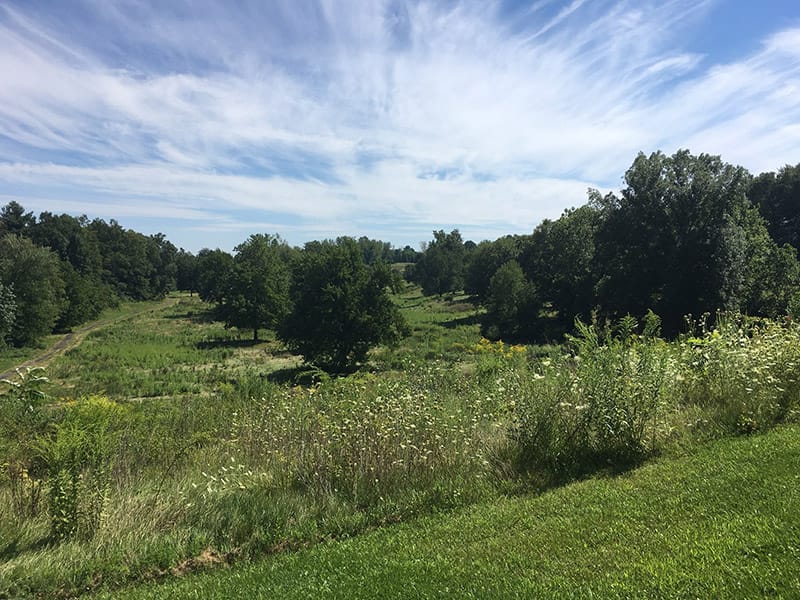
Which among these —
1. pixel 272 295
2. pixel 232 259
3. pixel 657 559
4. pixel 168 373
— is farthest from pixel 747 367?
pixel 232 259

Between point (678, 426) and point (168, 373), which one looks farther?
point (168, 373)

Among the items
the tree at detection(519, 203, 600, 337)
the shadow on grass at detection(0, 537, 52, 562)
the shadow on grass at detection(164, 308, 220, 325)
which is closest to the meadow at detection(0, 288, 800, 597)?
the shadow on grass at detection(0, 537, 52, 562)

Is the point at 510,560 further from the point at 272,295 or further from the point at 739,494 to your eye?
the point at 272,295

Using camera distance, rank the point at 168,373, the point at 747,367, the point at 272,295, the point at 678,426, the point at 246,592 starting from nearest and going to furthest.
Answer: the point at 246,592, the point at 678,426, the point at 747,367, the point at 168,373, the point at 272,295

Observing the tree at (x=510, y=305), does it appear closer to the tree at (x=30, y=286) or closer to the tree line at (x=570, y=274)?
the tree line at (x=570, y=274)

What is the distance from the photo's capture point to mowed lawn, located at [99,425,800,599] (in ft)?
8.14

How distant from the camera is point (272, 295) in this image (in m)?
38.8

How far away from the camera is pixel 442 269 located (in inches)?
2926

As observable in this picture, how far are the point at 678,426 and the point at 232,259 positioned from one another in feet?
205

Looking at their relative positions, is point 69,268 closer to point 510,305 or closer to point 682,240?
point 510,305

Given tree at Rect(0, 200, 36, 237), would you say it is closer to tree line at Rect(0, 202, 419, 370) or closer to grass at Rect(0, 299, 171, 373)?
tree line at Rect(0, 202, 419, 370)

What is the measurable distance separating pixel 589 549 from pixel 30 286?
49.2m

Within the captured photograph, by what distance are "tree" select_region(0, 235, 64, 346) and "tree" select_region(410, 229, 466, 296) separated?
49891 millimetres

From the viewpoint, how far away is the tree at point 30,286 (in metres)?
37.2
